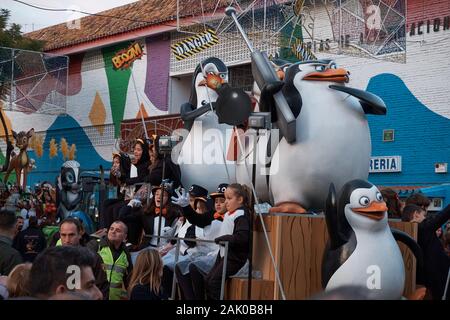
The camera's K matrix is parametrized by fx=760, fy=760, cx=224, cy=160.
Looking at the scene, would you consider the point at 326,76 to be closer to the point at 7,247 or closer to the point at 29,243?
the point at 7,247

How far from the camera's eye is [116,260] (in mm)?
6637

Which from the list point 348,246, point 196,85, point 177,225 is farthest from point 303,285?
point 196,85

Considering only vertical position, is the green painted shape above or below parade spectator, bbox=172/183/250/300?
above

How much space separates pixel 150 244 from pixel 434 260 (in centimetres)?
324

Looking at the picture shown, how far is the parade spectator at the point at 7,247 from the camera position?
5783 mm

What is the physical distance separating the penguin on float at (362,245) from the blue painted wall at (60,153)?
57.1 feet

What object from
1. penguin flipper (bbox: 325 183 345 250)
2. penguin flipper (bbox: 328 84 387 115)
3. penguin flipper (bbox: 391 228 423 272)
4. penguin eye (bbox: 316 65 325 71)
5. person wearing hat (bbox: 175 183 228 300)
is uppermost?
penguin eye (bbox: 316 65 325 71)

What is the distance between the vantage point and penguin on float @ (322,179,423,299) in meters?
5.95

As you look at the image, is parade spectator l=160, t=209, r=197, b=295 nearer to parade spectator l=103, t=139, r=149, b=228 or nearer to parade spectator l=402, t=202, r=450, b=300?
parade spectator l=103, t=139, r=149, b=228

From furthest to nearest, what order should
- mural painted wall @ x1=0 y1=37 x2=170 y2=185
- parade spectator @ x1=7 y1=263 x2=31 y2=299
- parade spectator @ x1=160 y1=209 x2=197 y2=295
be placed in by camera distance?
1. mural painted wall @ x1=0 y1=37 x2=170 y2=185
2. parade spectator @ x1=160 y1=209 x2=197 y2=295
3. parade spectator @ x1=7 y1=263 x2=31 y2=299

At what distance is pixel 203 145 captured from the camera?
32.8ft

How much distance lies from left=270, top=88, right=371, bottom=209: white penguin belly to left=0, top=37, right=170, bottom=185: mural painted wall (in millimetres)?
14258

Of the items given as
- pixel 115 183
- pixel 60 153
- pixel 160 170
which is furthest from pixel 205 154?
pixel 60 153

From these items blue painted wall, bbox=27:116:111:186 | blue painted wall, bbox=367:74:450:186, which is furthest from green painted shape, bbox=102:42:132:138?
blue painted wall, bbox=367:74:450:186
